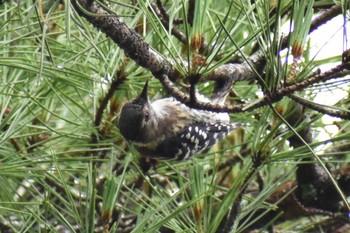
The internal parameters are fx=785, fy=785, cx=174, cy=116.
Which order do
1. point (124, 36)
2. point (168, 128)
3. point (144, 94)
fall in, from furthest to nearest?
point (168, 128) → point (144, 94) → point (124, 36)

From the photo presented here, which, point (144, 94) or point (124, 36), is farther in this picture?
point (144, 94)

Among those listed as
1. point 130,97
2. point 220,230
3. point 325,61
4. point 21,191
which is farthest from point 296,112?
point 21,191

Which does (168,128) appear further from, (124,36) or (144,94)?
(124,36)

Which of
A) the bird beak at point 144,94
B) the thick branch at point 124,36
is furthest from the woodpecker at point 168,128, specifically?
the thick branch at point 124,36

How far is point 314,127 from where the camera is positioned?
8.65 feet

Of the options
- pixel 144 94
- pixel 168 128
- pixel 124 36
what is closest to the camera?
pixel 124 36

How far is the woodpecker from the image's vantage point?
2537 mm

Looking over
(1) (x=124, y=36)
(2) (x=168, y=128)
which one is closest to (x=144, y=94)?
(2) (x=168, y=128)

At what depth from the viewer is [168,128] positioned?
10.1 feet

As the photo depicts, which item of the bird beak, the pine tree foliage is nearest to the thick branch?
the pine tree foliage

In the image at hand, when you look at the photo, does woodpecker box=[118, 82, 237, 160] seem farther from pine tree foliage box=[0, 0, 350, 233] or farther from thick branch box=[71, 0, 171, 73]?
thick branch box=[71, 0, 171, 73]

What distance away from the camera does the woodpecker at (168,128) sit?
2537 mm

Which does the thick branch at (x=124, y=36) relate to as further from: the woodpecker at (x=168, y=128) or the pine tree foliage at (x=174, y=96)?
the woodpecker at (x=168, y=128)

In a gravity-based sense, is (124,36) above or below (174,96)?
above
